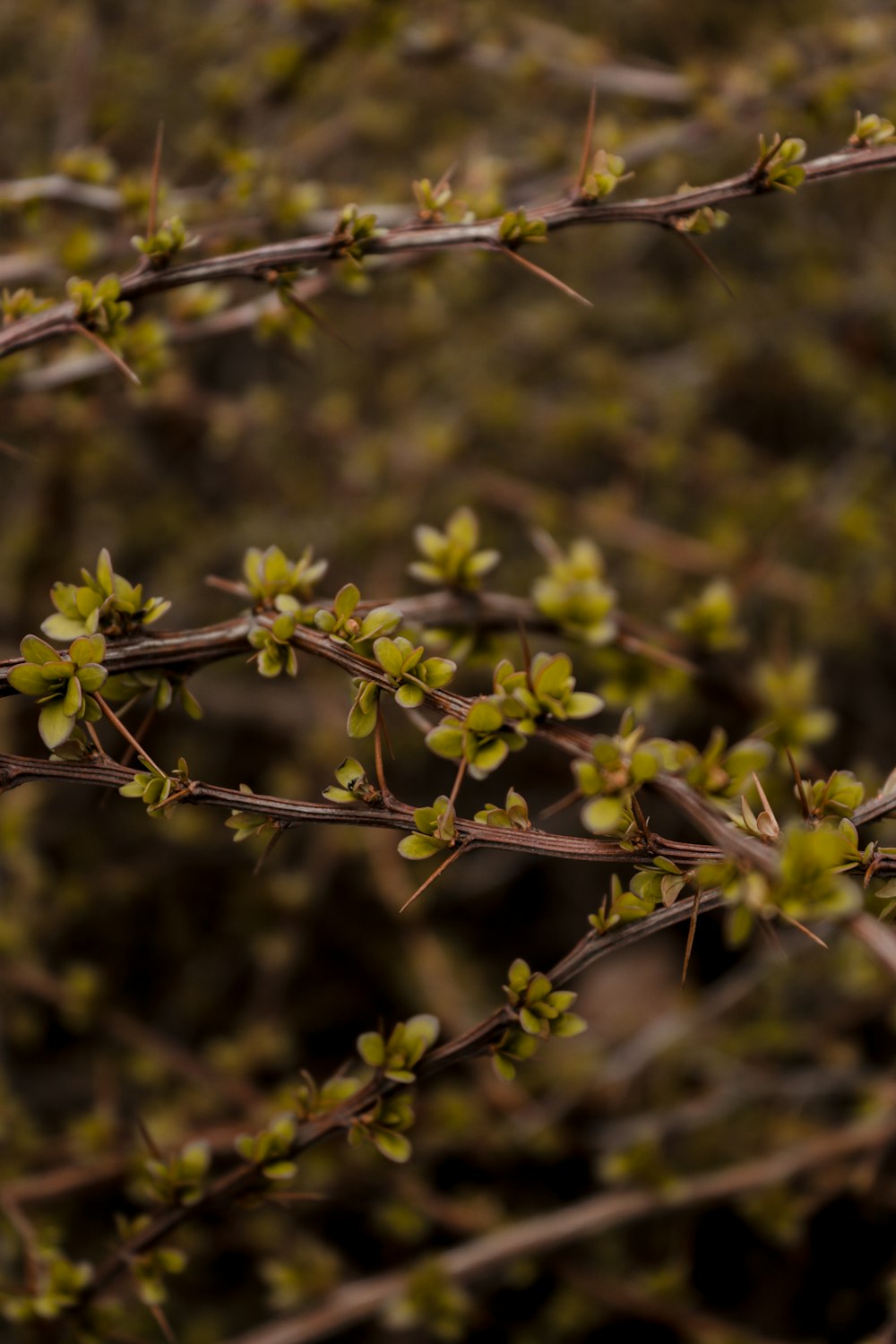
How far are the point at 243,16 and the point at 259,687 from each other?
2.16 m

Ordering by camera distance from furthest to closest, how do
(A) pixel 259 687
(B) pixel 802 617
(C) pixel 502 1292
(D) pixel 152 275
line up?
(A) pixel 259 687
(B) pixel 802 617
(C) pixel 502 1292
(D) pixel 152 275

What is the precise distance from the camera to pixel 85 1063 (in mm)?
3078

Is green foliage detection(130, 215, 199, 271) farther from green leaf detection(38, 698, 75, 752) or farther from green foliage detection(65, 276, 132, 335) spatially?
green leaf detection(38, 698, 75, 752)

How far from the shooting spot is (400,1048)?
109 centimetres

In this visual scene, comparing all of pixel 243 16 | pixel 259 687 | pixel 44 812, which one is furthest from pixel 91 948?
pixel 243 16

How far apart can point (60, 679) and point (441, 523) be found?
288cm

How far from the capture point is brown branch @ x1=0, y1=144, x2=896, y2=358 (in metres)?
1.10

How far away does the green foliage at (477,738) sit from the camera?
3.05 feet

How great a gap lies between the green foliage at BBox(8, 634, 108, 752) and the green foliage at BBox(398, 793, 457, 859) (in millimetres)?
338

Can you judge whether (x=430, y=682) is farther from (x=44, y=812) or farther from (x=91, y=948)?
(x=91, y=948)

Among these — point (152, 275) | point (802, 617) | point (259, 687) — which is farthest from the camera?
point (259, 687)

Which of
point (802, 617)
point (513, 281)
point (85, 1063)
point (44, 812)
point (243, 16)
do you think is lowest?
point (85, 1063)

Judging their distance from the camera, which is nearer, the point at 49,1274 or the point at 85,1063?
the point at 49,1274

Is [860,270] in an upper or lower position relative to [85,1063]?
upper
